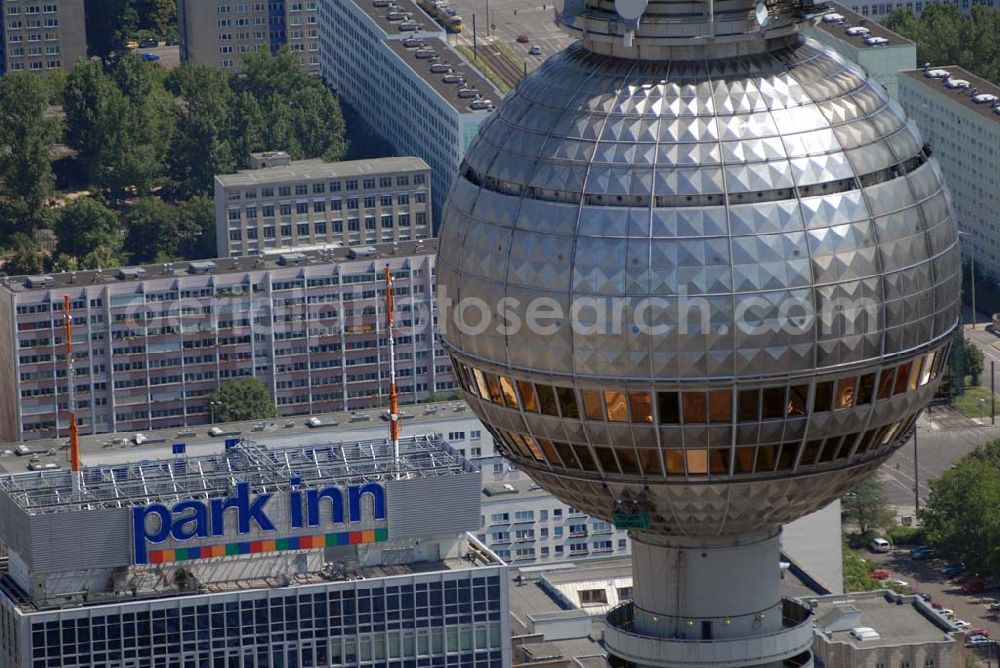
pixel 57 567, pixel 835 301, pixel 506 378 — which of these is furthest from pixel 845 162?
pixel 57 567

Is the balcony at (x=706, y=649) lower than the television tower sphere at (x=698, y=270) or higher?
lower

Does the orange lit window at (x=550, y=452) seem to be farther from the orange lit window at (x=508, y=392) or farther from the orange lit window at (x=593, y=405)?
the orange lit window at (x=593, y=405)

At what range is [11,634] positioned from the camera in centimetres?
19675

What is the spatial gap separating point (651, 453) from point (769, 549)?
7.00 metres

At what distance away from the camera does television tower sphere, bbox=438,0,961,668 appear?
9906 cm

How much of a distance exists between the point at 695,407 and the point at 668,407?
0.71 metres

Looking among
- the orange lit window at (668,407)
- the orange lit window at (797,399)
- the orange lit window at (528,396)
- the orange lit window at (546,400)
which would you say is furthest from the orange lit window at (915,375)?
A: the orange lit window at (528,396)

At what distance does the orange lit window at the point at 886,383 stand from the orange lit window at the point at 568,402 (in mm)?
8157

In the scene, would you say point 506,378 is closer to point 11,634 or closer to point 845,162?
point 845,162

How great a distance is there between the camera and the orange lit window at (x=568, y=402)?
101188mm

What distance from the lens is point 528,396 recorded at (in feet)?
335

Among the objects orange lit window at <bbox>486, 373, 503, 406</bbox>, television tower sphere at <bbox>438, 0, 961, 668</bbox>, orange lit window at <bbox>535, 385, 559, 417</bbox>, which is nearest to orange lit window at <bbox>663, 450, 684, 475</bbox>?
television tower sphere at <bbox>438, 0, 961, 668</bbox>

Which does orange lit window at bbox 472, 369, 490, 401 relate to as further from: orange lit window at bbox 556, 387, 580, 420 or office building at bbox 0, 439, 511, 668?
office building at bbox 0, 439, 511, 668

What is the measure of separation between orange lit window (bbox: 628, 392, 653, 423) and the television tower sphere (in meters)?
0.06
